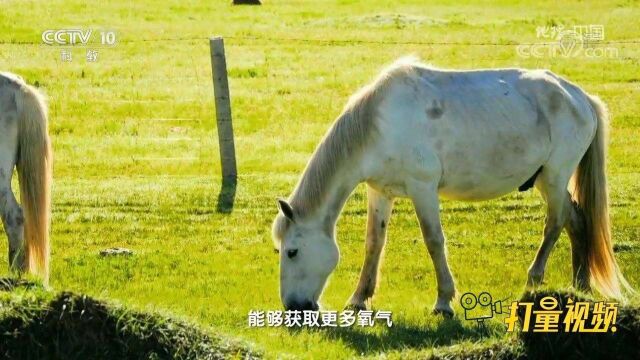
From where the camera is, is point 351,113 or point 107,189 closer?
point 351,113

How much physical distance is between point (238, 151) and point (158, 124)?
399 cm

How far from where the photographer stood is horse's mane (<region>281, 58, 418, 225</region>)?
31.3 feet

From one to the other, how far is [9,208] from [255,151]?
1039 centimetres

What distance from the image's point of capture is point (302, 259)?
9445 mm

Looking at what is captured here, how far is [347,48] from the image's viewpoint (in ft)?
105

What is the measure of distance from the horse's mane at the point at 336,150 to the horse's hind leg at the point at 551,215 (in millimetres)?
1895

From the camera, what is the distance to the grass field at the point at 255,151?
35.2 ft

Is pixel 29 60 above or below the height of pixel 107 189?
above

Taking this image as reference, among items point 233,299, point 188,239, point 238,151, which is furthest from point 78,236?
point 238,151

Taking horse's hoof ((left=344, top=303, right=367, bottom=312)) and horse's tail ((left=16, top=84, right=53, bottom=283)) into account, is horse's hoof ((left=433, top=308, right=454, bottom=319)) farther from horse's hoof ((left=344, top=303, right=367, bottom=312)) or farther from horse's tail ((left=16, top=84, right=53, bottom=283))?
horse's tail ((left=16, top=84, right=53, bottom=283))

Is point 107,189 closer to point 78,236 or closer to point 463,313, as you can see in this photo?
point 78,236
